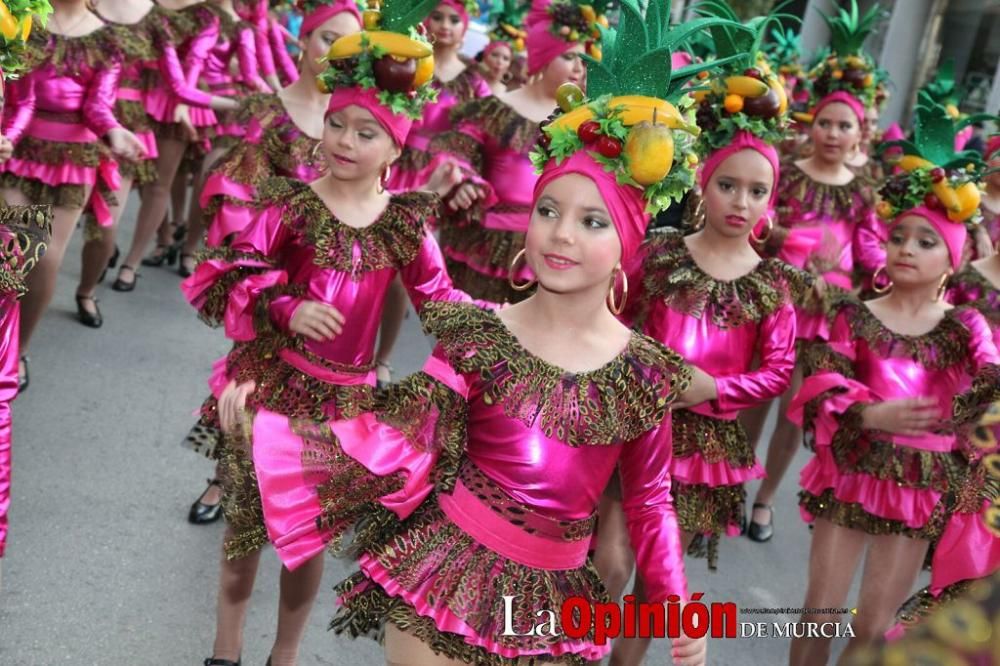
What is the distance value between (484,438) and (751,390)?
1215 millimetres

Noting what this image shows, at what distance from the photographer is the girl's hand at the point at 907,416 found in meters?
3.04

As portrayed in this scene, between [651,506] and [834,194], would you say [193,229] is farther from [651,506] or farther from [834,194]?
[651,506]

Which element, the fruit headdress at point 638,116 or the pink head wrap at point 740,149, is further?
the pink head wrap at point 740,149

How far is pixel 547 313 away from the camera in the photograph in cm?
239

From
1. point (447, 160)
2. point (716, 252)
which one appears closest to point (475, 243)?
point (447, 160)

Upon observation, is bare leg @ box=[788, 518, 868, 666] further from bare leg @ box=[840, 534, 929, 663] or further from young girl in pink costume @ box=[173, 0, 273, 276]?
young girl in pink costume @ box=[173, 0, 273, 276]

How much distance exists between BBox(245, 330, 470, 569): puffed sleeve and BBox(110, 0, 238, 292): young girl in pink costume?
3672 millimetres

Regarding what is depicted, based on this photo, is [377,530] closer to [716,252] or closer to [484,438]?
[484,438]

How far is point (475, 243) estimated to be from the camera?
16.1ft

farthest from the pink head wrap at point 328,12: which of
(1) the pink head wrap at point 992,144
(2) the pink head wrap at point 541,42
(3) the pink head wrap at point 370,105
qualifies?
(1) the pink head wrap at point 992,144

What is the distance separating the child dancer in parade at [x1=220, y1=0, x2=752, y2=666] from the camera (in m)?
2.21

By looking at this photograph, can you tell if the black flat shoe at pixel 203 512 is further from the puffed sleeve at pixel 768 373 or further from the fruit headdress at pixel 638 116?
the fruit headdress at pixel 638 116

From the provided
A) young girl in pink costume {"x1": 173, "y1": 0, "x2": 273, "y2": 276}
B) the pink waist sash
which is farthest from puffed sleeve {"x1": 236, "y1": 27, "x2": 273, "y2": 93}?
the pink waist sash

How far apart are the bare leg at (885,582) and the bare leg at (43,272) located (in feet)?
11.5
